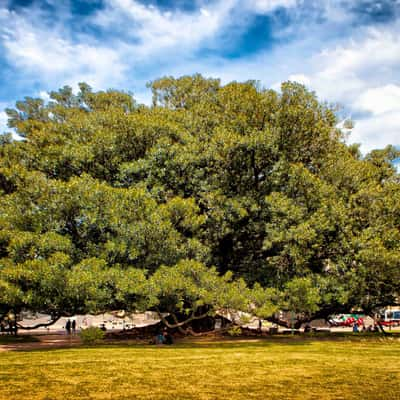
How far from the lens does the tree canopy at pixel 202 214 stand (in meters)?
20.8

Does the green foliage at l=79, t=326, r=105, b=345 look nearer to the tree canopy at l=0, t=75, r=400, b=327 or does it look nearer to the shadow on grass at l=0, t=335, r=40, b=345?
the tree canopy at l=0, t=75, r=400, b=327

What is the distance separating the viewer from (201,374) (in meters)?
13.1

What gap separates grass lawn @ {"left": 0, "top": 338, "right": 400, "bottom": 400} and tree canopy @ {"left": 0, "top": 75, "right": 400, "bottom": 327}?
298 centimetres

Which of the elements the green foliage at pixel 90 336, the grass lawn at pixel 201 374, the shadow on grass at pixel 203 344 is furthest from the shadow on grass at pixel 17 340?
the grass lawn at pixel 201 374

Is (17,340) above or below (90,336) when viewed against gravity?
below

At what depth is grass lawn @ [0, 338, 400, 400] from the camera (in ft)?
34.8

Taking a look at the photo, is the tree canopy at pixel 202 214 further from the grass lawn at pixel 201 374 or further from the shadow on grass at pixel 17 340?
the shadow on grass at pixel 17 340

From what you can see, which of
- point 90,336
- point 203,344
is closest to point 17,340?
point 90,336

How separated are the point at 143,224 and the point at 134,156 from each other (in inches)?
257

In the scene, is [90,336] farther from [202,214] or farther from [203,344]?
[202,214]

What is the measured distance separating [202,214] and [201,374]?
13.6 metres

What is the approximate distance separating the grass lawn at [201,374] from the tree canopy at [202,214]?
2.98 m

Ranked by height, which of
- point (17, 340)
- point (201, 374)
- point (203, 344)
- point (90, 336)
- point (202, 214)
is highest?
point (202, 214)

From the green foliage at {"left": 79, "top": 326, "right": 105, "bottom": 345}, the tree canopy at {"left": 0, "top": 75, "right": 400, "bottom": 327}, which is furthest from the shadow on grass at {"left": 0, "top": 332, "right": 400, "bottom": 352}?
the tree canopy at {"left": 0, "top": 75, "right": 400, "bottom": 327}
